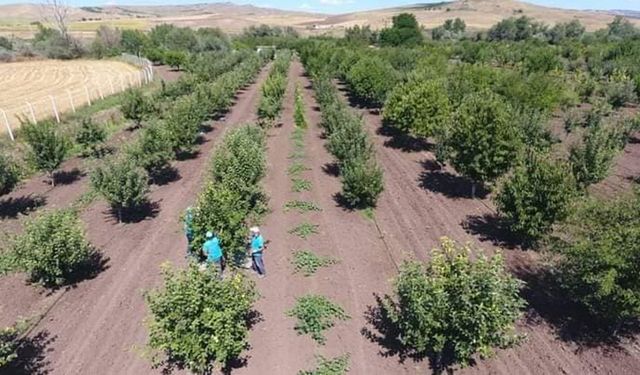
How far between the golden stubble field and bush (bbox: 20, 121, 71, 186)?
8807 millimetres

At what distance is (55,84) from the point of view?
51031 millimetres

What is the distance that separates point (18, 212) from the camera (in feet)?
64.2

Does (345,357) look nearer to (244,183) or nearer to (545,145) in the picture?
(244,183)

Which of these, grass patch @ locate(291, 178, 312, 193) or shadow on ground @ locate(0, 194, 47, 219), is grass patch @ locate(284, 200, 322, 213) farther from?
shadow on ground @ locate(0, 194, 47, 219)

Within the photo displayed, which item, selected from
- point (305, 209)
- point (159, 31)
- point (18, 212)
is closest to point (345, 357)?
point (305, 209)

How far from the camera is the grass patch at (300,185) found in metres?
22.7

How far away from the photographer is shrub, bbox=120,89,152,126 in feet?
105

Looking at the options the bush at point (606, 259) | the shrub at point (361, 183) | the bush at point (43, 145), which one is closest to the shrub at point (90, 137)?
the bush at point (43, 145)

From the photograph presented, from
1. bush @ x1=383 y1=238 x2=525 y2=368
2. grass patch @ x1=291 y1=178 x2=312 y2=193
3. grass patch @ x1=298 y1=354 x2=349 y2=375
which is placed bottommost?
grass patch @ x1=291 y1=178 x2=312 y2=193

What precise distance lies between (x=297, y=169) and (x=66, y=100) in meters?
28.2

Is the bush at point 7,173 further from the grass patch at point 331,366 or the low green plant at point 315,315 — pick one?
the grass patch at point 331,366

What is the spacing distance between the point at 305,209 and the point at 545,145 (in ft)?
45.2

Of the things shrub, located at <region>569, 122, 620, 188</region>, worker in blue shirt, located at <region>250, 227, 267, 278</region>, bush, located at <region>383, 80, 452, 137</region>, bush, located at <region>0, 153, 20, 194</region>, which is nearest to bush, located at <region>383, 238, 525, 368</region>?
worker in blue shirt, located at <region>250, 227, 267, 278</region>

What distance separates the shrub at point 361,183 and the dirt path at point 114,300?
7502 millimetres
